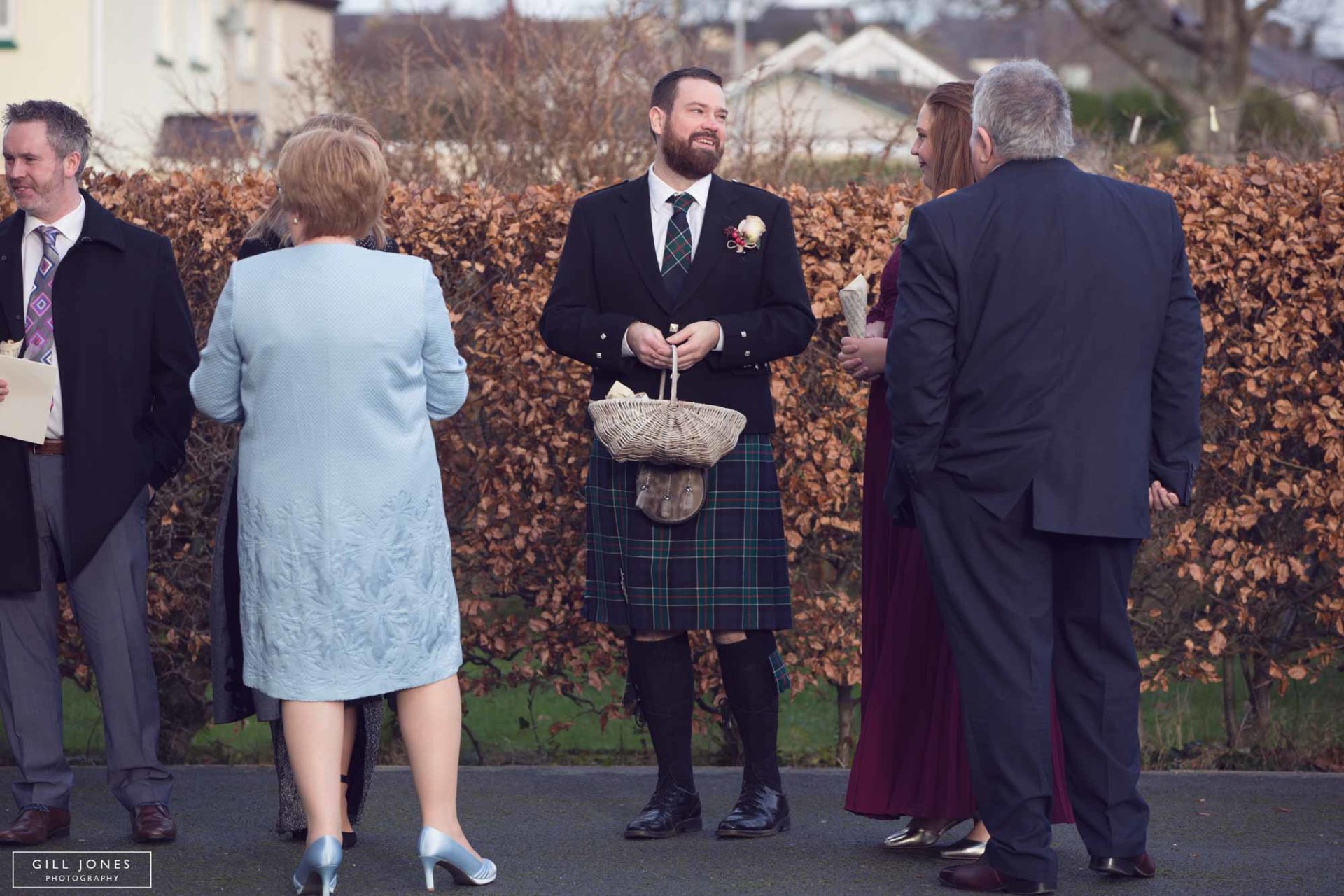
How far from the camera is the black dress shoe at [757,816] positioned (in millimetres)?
5062

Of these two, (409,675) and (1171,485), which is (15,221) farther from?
(1171,485)

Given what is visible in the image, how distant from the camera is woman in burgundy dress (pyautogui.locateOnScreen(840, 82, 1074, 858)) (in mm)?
4730

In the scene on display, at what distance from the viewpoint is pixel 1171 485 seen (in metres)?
4.45

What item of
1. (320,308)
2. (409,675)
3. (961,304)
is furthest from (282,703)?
(961,304)

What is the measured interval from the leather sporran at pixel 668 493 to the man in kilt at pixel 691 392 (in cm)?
9

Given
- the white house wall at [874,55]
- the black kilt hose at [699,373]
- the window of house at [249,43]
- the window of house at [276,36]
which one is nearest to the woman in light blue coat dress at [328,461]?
the black kilt hose at [699,373]

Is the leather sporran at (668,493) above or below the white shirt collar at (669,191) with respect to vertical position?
below

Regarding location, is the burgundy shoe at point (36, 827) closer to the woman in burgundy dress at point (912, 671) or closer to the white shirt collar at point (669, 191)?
the woman in burgundy dress at point (912, 671)

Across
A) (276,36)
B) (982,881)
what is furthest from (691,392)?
(276,36)

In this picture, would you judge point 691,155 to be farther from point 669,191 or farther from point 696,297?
point 696,297

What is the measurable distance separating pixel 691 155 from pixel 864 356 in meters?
0.83

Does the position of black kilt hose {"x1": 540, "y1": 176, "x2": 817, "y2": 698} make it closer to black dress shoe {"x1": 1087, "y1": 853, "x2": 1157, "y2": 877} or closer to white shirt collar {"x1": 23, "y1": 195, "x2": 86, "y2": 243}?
black dress shoe {"x1": 1087, "y1": 853, "x2": 1157, "y2": 877}

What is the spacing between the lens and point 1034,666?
438 centimetres

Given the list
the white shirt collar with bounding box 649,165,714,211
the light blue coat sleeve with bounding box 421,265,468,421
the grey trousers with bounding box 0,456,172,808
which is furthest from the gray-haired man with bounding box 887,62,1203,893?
the grey trousers with bounding box 0,456,172,808
